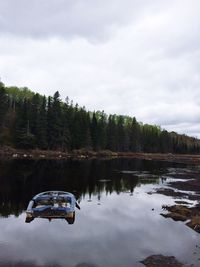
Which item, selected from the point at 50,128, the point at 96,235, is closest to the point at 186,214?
the point at 96,235

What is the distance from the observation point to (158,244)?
1889 cm

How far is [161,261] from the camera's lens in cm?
1592

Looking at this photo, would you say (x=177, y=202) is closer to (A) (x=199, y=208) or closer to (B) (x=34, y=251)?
(A) (x=199, y=208)

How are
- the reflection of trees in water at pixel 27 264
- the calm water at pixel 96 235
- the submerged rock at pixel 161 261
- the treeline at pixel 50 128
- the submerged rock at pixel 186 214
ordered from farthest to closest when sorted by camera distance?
the treeline at pixel 50 128
the submerged rock at pixel 186 214
the calm water at pixel 96 235
the submerged rock at pixel 161 261
the reflection of trees in water at pixel 27 264

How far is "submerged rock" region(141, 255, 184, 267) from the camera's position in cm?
1536

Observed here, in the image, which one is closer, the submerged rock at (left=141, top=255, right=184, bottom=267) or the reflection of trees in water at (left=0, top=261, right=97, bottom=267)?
the reflection of trees in water at (left=0, top=261, right=97, bottom=267)

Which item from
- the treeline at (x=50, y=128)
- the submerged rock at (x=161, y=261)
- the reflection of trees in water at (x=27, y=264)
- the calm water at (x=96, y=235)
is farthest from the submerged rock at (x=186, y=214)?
the treeline at (x=50, y=128)

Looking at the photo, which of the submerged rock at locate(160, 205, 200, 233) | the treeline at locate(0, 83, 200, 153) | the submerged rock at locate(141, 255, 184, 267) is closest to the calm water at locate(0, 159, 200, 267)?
the submerged rock at locate(141, 255, 184, 267)

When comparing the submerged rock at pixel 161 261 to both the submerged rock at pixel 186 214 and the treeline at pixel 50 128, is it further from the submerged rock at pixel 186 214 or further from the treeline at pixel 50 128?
the treeline at pixel 50 128

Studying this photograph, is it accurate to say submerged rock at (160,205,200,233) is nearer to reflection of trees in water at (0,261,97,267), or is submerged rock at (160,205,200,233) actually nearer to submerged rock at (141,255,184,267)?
submerged rock at (141,255,184,267)

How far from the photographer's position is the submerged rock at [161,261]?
50.4ft

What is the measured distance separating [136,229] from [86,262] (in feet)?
24.4

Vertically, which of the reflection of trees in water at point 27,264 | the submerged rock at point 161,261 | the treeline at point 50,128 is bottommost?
the submerged rock at point 161,261

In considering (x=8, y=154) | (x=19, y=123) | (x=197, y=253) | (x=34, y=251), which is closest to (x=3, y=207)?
(x=34, y=251)
